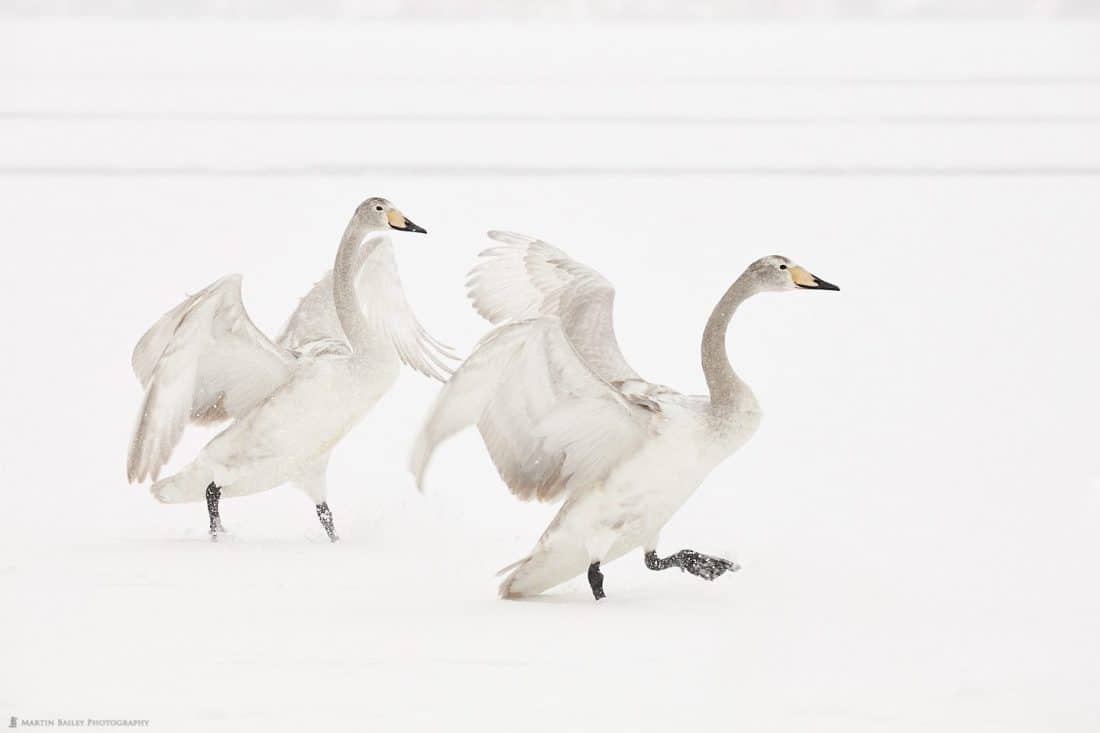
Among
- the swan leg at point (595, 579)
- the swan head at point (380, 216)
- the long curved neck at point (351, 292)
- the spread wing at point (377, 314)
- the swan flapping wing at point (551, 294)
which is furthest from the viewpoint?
the spread wing at point (377, 314)

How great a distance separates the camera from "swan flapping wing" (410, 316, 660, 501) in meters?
5.22

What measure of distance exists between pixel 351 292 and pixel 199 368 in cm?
61

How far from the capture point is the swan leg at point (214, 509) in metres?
6.40

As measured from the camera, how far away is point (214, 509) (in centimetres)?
643

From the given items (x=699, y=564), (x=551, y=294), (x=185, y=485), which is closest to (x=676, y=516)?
(x=551, y=294)

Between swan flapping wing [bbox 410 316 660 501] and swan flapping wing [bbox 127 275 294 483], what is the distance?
127cm

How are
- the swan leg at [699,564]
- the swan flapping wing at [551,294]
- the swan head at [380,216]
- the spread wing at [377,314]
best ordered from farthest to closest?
the spread wing at [377,314] < the swan head at [380,216] < the swan flapping wing at [551,294] < the swan leg at [699,564]

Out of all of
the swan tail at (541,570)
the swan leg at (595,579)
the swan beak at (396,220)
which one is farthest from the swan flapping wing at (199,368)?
the swan leg at (595,579)

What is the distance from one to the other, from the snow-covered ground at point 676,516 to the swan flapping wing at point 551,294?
766 millimetres

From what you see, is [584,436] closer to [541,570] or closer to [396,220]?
[541,570]

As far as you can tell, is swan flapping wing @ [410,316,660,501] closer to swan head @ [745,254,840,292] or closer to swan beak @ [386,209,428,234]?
swan head @ [745,254,840,292]

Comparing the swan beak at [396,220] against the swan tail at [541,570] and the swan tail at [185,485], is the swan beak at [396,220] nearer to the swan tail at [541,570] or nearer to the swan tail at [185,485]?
the swan tail at [185,485]

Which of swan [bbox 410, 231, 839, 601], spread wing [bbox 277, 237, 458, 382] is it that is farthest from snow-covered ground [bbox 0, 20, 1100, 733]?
spread wing [bbox 277, 237, 458, 382]

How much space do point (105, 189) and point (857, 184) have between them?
743 cm
